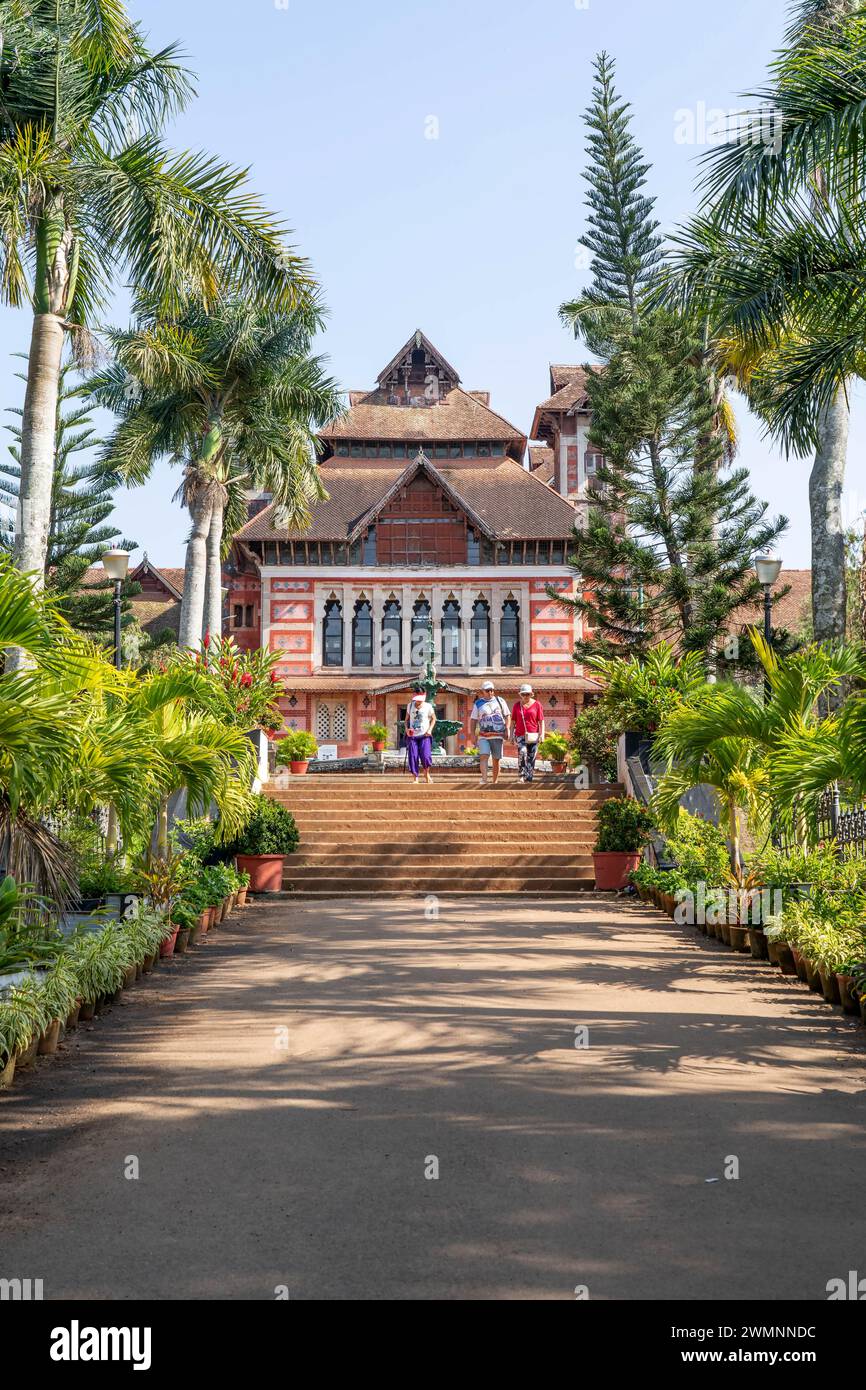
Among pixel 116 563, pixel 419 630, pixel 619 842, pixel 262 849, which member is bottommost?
pixel 262 849

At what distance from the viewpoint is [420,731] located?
20.2 meters

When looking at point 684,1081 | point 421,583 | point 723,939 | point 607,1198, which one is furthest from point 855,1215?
point 421,583

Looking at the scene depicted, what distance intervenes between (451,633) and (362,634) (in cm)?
292

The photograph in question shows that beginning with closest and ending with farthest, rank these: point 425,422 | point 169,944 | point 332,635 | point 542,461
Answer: point 169,944 → point 332,635 → point 425,422 → point 542,461

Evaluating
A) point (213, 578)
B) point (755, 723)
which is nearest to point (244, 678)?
point (213, 578)

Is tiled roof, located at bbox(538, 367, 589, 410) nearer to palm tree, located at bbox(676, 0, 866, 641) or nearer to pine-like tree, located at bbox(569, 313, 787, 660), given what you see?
pine-like tree, located at bbox(569, 313, 787, 660)

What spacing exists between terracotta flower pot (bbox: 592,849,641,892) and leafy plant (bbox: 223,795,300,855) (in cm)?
401

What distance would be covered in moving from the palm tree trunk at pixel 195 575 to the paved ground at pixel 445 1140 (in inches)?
489

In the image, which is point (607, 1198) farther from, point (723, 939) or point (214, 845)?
point (214, 845)

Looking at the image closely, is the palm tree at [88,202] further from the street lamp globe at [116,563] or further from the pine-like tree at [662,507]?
the pine-like tree at [662,507]

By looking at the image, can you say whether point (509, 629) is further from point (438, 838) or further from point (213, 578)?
point (438, 838)

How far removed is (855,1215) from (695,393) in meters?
24.0
